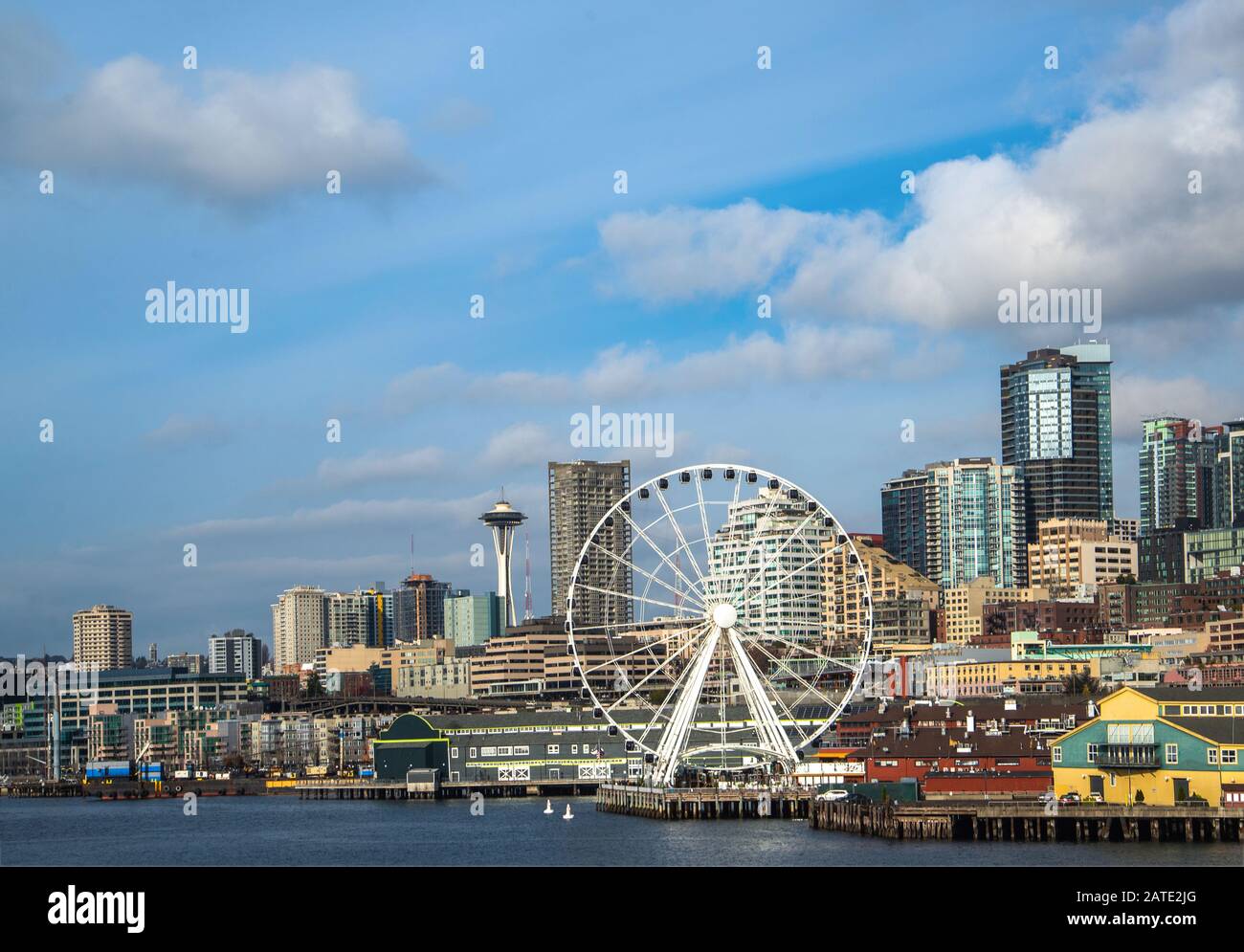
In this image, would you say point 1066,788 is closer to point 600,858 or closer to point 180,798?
point 600,858

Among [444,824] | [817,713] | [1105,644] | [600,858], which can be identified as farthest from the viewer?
[1105,644]

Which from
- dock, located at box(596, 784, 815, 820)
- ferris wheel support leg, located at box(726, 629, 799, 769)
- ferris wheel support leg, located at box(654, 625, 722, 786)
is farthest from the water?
ferris wheel support leg, located at box(726, 629, 799, 769)

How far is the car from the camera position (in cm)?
8431

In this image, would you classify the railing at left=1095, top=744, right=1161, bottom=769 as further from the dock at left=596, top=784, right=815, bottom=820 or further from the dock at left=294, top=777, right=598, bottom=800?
the dock at left=294, top=777, right=598, bottom=800

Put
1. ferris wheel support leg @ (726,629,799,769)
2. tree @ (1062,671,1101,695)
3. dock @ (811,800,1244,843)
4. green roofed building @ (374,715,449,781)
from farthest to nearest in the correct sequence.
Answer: tree @ (1062,671,1101,695)
green roofed building @ (374,715,449,781)
ferris wheel support leg @ (726,629,799,769)
dock @ (811,800,1244,843)

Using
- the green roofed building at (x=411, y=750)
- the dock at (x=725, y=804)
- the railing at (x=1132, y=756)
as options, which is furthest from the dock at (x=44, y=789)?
the railing at (x=1132, y=756)

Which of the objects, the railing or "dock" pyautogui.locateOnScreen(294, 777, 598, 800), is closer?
the railing

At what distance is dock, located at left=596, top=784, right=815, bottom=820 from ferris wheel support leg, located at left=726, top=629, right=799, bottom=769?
1.79 meters

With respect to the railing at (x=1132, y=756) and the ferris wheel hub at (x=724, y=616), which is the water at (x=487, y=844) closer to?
the railing at (x=1132, y=756)

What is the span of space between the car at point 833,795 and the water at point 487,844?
154cm

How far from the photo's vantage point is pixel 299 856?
245 feet

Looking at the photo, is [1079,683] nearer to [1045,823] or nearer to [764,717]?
[764,717]
